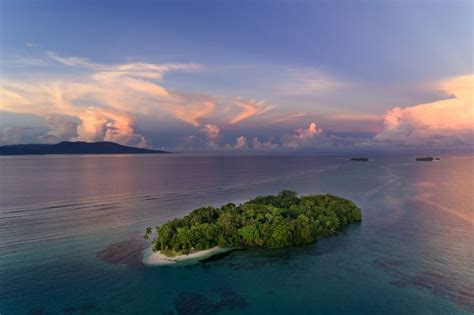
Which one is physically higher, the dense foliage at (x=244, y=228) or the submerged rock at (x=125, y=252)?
the dense foliage at (x=244, y=228)

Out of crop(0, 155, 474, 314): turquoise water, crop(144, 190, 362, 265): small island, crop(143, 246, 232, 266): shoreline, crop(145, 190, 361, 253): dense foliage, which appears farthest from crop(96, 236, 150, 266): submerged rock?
crop(145, 190, 361, 253): dense foliage

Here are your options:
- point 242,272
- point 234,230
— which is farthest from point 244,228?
point 242,272

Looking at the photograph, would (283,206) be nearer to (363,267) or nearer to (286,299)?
(363,267)

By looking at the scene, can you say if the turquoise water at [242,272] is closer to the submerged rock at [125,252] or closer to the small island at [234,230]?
the submerged rock at [125,252]

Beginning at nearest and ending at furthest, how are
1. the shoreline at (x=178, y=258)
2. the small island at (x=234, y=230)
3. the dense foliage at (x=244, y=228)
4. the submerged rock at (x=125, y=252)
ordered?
the shoreline at (x=178, y=258), the submerged rock at (x=125, y=252), the small island at (x=234, y=230), the dense foliage at (x=244, y=228)

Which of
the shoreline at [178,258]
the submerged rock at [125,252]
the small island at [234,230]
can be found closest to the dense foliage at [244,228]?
the small island at [234,230]

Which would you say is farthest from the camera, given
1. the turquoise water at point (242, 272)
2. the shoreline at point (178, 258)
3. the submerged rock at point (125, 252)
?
the submerged rock at point (125, 252)

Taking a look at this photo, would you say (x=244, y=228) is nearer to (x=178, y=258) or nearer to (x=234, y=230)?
(x=234, y=230)

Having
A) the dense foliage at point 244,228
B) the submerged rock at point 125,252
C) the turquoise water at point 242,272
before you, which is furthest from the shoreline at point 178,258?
the turquoise water at point 242,272

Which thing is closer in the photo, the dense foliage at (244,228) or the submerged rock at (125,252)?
the submerged rock at (125,252)
